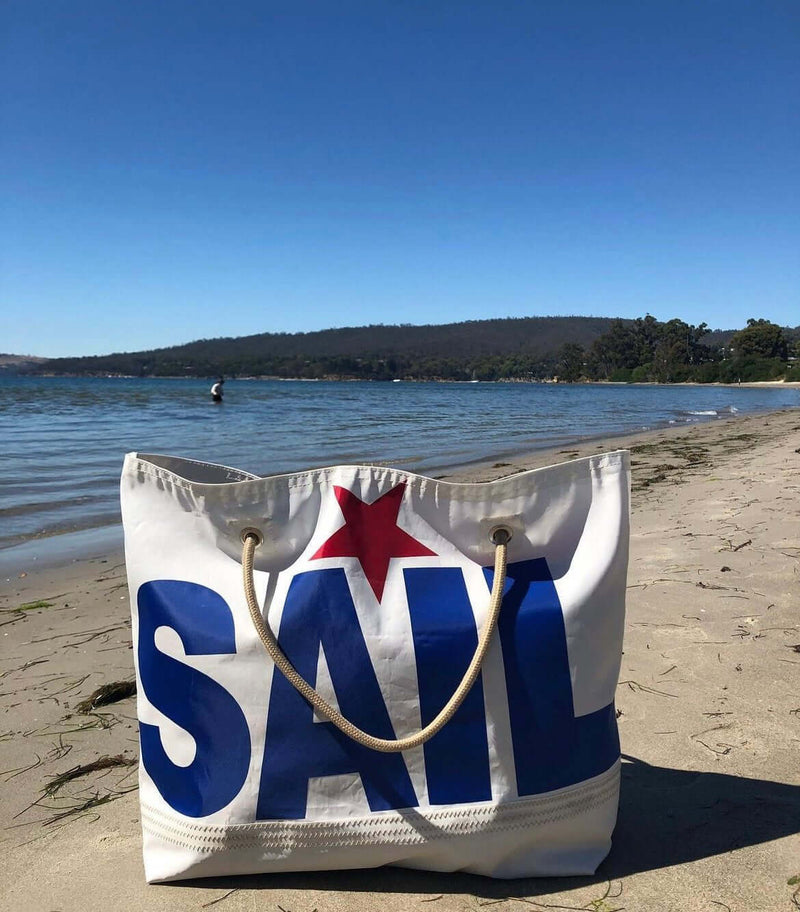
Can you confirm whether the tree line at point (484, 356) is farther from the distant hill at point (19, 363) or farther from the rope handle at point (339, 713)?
the rope handle at point (339, 713)

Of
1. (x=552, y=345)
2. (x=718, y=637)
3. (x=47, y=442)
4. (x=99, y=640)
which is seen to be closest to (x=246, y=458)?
(x=47, y=442)

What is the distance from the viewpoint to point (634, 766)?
6.84 feet

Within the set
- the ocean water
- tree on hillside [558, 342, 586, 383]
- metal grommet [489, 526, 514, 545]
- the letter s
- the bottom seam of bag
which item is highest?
tree on hillside [558, 342, 586, 383]

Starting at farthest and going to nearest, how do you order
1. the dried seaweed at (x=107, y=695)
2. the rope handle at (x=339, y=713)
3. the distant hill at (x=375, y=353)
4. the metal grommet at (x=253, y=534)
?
the distant hill at (x=375, y=353) < the dried seaweed at (x=107, y=695) < the metal grommet at (x=253, y=534) < the rope handle at (x=339, y=713)

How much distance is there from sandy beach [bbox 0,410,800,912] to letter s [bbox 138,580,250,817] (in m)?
0.24

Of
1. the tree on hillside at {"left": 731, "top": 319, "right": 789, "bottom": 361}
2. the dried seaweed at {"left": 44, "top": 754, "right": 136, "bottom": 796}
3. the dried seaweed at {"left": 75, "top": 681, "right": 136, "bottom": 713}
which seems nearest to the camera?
the dried seaweed at {"left": 44, "top": 754, "right": 136, "bottom": 796}

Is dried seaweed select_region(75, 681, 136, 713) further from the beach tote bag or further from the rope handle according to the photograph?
the rope handle

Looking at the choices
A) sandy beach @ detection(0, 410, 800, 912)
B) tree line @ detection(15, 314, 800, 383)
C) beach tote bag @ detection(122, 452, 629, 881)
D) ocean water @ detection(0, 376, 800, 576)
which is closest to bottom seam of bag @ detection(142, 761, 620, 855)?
beach tote bag @ detection(122, 452, 629, 881)

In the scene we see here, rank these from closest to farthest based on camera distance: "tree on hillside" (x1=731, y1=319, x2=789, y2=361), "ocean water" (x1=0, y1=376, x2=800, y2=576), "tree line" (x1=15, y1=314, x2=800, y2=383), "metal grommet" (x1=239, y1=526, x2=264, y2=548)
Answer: "metal grommet" (x1=239, y1=526, x2=264, y2=548) → "ocean water" (x1=0, y1=376, x2=800, y2=576) → "tree on hillside" (x1=731, y1=319, x2=789, y2=361) → "tree line" (x1=15, y1=314, x2=800, y2=383)

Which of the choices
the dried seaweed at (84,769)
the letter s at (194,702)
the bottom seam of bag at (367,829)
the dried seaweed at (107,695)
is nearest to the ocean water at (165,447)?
the dried seaweed at (107,695)

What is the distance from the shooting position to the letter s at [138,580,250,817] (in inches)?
59.1

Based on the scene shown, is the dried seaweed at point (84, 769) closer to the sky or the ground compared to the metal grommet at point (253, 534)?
closer to the ground

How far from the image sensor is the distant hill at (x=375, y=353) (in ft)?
427

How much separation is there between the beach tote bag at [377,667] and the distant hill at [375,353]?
126m
